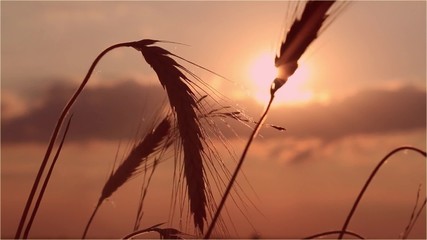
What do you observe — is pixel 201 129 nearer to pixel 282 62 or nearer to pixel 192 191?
pixel 192 191

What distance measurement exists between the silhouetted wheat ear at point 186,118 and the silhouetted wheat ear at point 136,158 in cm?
70

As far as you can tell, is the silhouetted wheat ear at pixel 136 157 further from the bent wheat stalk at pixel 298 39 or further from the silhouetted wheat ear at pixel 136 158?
the bent wheat stalk at pixel 298 39

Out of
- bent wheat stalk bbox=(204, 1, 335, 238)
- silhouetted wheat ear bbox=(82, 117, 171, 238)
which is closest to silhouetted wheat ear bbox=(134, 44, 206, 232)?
bent wheat stalk bbox=(204, 1, 335, 238)

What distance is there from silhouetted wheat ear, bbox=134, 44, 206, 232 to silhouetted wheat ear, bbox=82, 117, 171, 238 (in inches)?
27.4

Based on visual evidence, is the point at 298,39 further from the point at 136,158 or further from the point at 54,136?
the point at 136,158

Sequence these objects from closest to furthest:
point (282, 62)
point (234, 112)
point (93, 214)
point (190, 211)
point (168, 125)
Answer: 1. point (282, 62)
2. point (190, 211)
3. point (234, 112)
4. point (168, 125)
5. point (93, 214)

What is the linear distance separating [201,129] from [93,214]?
1312 millimetres

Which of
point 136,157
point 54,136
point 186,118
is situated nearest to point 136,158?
point 136,157

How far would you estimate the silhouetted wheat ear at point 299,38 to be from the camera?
154 centimetres

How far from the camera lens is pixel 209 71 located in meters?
1.84

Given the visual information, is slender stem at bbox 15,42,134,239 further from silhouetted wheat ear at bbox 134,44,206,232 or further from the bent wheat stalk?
the bent wheat stalk

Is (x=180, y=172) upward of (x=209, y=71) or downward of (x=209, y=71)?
downward

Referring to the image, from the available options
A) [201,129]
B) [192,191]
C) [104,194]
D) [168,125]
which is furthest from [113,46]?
[104,194]

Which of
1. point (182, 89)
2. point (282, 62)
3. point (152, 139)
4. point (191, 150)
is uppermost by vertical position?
point (282, 62)
